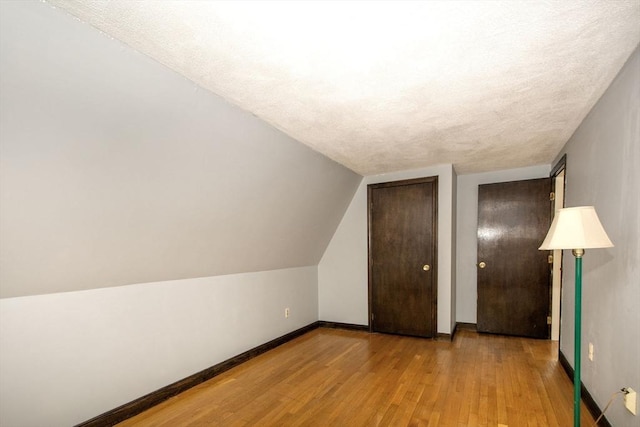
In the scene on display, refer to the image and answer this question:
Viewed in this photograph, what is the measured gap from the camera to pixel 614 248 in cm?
186

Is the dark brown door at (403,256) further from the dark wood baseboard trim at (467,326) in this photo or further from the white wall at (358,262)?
the dark wood baseboard trim at (467,326)

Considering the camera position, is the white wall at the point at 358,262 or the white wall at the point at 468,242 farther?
the white wall at the point at 468,242

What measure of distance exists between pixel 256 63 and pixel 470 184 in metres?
3.76

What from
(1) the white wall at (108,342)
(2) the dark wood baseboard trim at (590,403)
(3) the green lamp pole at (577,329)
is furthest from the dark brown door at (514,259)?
(1) the white wall at (108,342)

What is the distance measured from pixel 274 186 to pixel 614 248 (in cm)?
254

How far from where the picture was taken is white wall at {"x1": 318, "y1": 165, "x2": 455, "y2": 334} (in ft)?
12.6

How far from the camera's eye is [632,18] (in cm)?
134

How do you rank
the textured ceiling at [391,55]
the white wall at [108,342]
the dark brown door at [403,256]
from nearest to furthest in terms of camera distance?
the textured ceiling at [391,55], the white wall at [108,342], the dark brown door at [403,256]

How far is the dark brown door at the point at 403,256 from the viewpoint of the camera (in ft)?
12.8

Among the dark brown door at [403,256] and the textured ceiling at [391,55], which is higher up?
the textured ceiling at [391,55]

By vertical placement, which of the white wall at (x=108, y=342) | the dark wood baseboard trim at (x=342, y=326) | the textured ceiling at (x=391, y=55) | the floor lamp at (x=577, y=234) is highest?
the textured ceiling at (x=391, y=55)

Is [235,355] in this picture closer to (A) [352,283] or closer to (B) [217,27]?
(A) [352,283]

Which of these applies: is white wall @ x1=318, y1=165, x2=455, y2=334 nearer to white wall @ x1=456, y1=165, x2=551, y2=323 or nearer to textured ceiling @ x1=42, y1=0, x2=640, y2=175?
white wall @ x1=456, y1=165, x2=551, y2=323

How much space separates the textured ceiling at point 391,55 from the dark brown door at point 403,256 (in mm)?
1528
